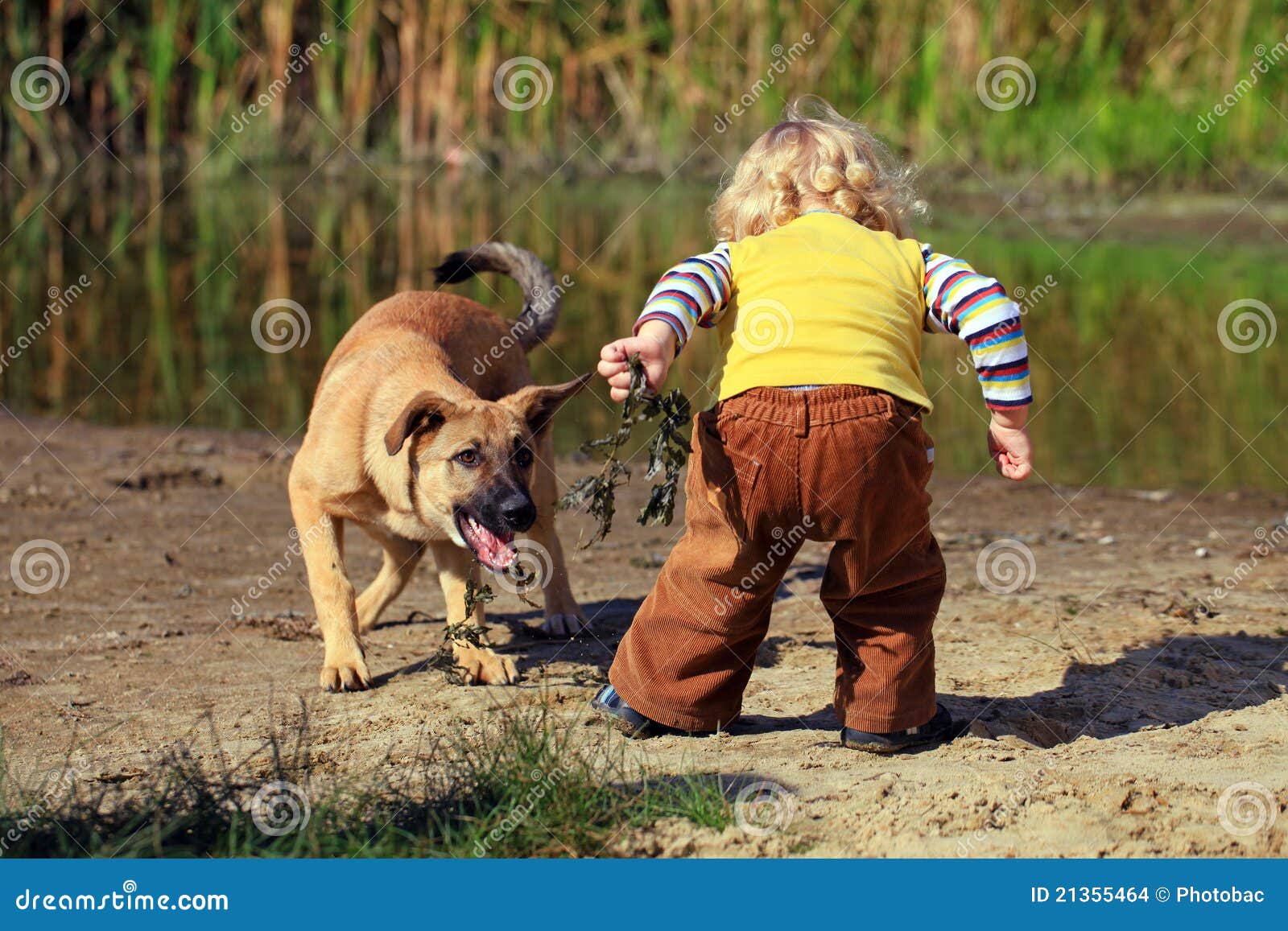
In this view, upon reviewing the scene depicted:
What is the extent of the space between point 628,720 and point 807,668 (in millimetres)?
1008

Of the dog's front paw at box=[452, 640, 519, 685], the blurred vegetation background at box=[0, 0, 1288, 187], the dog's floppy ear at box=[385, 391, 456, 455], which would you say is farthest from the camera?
the blurred vegetation background at box=[0, 0, 1288, 187]

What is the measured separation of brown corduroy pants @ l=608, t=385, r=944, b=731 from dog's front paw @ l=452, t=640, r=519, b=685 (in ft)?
3.02

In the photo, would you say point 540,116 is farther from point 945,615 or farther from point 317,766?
point 317,766

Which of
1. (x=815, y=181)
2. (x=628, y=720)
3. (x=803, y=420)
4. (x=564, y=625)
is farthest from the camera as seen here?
(x=564, y=625)

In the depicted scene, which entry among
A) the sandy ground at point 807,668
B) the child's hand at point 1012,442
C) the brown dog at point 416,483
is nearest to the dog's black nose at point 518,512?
the brown dog at point 416,483

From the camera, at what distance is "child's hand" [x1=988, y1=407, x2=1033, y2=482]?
3.92 metres

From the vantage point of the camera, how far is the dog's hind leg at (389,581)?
5.82 m

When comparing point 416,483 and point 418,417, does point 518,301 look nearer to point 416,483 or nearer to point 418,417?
point 416,483

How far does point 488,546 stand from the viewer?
5207 mm

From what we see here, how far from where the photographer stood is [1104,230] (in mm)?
15820

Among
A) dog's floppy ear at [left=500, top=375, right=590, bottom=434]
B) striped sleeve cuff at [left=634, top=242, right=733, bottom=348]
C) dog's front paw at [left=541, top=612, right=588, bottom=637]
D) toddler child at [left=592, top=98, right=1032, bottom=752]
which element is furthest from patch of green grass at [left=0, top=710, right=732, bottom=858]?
dog's front paw at [left=541, top=612, right=588, bottom=637]

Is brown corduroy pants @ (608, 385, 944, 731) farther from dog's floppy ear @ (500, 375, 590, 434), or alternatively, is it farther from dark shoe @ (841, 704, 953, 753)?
dog's floppy ear @ (500, 375, 590, 434)

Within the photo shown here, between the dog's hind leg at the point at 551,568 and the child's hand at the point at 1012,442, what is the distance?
2189 millimetres

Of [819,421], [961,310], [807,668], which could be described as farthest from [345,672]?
[961,310]
